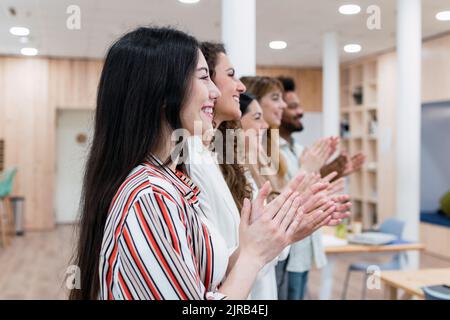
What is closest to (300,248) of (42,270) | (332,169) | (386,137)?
(332,169)

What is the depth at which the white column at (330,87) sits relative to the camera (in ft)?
13.0

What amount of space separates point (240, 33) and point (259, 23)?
0.95 feet

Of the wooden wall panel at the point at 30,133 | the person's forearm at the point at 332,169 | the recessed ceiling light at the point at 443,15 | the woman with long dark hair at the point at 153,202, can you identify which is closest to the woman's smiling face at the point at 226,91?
the woman with long dark hair at the point at 153,202

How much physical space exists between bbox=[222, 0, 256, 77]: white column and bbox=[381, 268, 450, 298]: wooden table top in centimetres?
90

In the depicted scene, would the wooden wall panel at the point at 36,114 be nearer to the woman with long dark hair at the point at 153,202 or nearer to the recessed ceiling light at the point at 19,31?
the recessed ceiling light at the point at 19,31

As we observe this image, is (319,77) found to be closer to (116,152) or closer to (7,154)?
(7,154)

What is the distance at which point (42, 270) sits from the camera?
4.06 meters

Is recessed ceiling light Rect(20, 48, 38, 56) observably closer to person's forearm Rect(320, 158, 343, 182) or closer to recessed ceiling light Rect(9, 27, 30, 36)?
recessed ceiling light Rect(9, 27, 30, 36)

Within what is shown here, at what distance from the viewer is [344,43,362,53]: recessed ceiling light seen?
4.60 m

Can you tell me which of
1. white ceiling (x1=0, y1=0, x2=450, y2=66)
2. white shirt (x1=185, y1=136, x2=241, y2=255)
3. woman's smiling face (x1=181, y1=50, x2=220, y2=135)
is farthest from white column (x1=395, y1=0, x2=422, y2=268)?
woman's smiling face (x1=181, y1=50, x2=220, y2=135)

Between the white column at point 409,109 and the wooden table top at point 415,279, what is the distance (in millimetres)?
1484

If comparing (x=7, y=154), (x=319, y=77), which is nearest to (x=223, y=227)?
(x=319, y=77)

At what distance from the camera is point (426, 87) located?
15.6 ft
